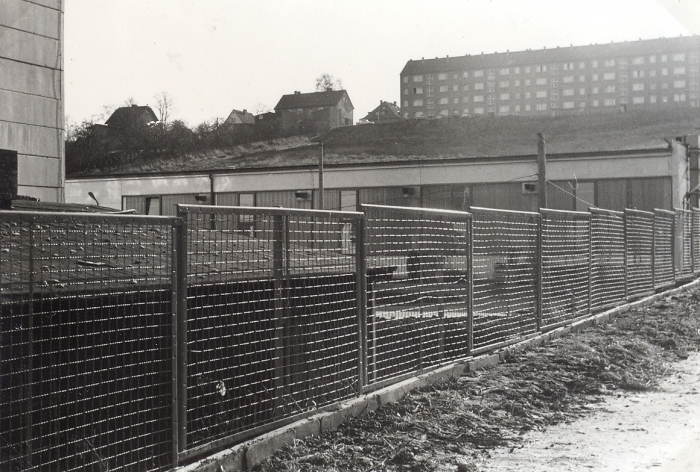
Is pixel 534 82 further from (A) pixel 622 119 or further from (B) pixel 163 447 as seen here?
(B) pixel 163 447

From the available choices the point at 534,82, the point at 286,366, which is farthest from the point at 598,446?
the point at 534,82

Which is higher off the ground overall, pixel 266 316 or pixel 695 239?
pixel 695 239

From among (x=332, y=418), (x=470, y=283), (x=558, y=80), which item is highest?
(x=558, y=80)

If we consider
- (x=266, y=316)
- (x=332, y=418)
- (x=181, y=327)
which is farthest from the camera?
(x=332, y=418)

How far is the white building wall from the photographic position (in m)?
15.9

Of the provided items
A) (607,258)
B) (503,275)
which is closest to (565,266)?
(607,258)

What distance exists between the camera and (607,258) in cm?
1486

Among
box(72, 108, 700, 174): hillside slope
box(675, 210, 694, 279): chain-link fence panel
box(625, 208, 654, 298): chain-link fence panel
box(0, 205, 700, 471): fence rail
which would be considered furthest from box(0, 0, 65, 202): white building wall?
box(72, 108, 700, 174): hillside slope

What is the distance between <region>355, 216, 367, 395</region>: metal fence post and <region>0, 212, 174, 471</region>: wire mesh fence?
2.16 m

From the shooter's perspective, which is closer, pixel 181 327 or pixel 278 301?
pixel 181 327

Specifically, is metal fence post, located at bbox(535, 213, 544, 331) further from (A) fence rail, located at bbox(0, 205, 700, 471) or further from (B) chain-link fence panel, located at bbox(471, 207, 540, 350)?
(A) fence rail, located at bbox(0, 205, 700, 471)

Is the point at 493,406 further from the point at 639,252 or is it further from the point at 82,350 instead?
the point at 639,252

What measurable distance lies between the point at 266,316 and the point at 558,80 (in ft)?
448

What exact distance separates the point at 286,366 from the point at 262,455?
746 millimetres
